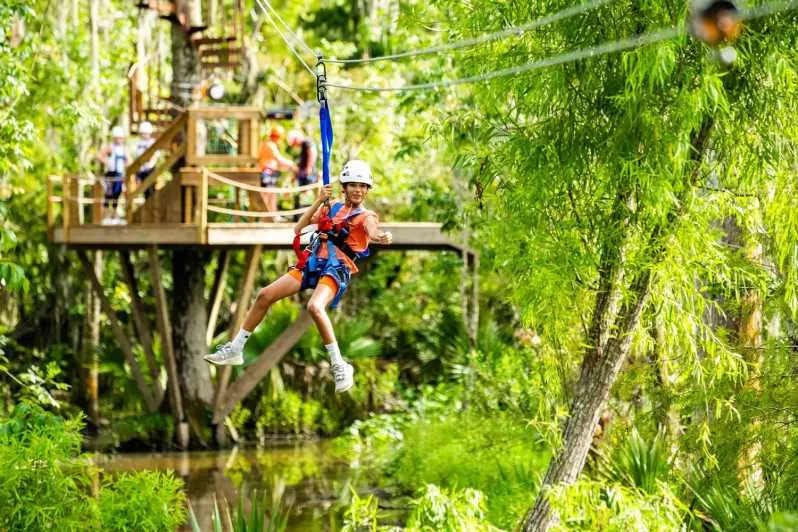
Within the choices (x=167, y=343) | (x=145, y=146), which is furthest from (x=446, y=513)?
(x=145, y=146)

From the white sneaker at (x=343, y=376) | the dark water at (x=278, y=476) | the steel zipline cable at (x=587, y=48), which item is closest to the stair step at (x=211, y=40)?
the dark water at (x=278, y=476)

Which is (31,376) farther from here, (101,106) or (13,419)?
(101,106)

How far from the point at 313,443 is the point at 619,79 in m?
12.5

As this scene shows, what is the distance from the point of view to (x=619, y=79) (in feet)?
29.6

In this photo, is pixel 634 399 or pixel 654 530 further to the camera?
pixel 634 399

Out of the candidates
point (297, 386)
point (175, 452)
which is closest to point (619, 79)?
point (175, 452)

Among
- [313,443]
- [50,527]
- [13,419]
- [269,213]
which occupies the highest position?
[269,213]

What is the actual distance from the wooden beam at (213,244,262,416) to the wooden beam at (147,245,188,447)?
53 cm

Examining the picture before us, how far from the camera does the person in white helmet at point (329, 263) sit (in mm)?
8281

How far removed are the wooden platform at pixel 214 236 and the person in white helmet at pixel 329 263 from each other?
9313mm

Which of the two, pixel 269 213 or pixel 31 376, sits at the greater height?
pixel 269 213

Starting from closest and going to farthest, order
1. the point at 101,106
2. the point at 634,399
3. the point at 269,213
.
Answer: the point at 634,399 → the point at 269,213 → the point at 101,106

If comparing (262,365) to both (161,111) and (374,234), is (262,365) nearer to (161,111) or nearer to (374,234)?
(161,111)

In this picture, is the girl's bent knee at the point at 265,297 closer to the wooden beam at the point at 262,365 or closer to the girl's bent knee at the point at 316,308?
the girl's bent knee at the point at 316,308
